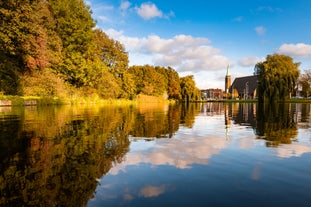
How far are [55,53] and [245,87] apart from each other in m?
120

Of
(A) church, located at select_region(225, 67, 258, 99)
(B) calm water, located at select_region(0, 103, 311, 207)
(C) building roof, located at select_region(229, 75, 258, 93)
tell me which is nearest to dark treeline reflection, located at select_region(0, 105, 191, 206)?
(B) calm water, located at select_region(0, 103, 311, 207)

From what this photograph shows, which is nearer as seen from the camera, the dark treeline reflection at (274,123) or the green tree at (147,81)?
the dark treeline reflection at (274,123)

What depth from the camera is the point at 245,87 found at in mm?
131375

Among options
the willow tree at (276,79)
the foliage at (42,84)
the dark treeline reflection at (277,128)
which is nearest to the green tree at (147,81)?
the willow tree at (276,79)

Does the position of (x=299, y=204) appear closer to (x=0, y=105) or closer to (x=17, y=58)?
(x=0, y=105)

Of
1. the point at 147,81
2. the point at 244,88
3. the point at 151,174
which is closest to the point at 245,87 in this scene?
the point at 244,88

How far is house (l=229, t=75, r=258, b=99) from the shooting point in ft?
408

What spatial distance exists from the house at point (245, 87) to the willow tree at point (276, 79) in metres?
66.3

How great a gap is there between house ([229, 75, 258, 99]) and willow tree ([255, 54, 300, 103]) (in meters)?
66.3

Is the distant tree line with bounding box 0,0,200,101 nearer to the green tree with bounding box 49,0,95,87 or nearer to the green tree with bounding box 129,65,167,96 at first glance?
the green tree with bounding box 49,0,95,87

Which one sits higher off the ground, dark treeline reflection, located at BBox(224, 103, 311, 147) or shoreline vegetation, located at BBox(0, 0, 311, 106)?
shoreline vegetation, located at BBox(0, 0, 311, 106)

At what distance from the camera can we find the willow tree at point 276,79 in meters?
54.5

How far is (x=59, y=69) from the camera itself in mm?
38000

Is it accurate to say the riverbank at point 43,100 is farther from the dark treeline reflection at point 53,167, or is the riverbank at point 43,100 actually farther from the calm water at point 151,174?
the calm water at point 151,174
